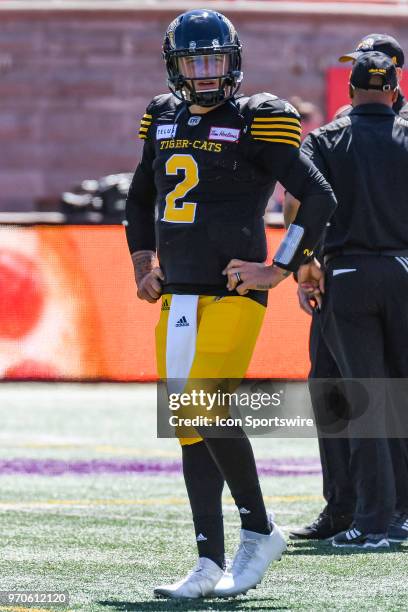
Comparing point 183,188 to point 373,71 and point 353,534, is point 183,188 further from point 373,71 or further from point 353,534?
point 353,534

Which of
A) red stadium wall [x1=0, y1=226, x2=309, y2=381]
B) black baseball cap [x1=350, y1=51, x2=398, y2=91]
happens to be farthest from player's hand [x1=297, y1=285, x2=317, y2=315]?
red stadium wall [x1=0, y1=226, x2=309, y2=381]

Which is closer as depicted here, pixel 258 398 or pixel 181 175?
pixel 181 175

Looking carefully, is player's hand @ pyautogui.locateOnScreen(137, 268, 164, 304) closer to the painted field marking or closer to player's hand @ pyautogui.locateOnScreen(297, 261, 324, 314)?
player's hand @ pyautogui.locateOnScreen(297, 261, 324, 314)

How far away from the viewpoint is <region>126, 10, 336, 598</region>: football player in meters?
4.87

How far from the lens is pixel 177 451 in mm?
9641

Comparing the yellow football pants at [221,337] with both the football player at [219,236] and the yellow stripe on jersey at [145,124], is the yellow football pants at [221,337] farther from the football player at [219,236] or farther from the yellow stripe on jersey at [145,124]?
the yellow stripe on jersey at [145,124]

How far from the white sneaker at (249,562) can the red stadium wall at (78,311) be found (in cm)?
715

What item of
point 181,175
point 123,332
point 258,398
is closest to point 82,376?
point 123,332

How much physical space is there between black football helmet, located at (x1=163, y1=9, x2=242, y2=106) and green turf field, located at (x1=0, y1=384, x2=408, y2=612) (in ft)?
5.21

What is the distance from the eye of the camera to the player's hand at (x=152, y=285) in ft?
16.7

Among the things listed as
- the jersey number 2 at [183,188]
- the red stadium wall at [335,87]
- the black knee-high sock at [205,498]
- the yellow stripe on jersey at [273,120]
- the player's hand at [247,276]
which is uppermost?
the yellow stripe on jersey at [273,120]

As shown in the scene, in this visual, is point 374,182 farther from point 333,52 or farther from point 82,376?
point 333,52

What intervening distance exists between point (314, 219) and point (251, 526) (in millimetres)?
989

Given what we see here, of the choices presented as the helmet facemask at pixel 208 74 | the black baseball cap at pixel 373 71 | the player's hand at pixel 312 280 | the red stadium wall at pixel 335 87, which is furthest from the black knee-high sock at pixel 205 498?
the red stadium wall at pixel 335 87
